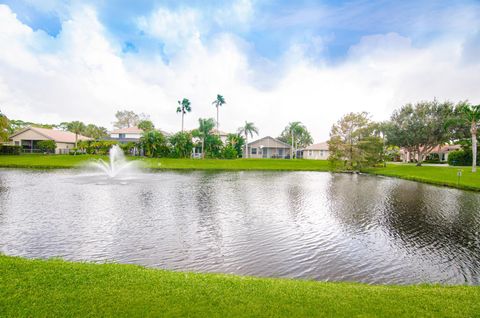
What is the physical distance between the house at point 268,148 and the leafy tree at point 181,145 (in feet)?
63.3

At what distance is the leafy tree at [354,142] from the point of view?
48469 millimetres

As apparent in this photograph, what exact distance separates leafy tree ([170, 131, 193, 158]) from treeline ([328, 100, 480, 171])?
34170mm

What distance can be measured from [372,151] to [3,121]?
7592 centimetres

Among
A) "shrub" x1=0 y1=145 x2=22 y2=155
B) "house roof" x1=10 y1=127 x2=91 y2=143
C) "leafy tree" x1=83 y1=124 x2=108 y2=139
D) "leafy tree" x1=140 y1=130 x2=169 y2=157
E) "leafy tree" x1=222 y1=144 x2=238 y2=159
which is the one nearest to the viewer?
"shrub" x1=0 y1=145 x2=22 y2=155

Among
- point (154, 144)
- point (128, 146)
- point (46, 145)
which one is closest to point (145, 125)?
point (128, 146)

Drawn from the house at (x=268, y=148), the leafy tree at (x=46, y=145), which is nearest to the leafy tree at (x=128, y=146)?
the leafy tree at (x=46, y=145)

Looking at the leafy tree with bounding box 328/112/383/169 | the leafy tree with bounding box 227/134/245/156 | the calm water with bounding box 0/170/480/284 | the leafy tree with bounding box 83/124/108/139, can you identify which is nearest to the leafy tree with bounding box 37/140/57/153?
the leafy tree with bounding box 83/124/108/139

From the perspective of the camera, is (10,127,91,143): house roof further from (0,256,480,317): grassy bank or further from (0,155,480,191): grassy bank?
(0,256,480,317): grassy bank

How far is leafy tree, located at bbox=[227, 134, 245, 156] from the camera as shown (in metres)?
73.8

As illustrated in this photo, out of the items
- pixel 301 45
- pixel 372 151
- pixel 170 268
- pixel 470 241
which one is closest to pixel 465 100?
pixel 372 151

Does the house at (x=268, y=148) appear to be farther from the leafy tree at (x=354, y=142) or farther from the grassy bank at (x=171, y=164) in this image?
the leafy tree at (x=354, y=142)

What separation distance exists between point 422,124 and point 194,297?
60.2 metres

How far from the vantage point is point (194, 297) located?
5.15 meters

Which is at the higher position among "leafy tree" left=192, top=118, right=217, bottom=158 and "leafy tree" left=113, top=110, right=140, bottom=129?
"leafy tree" left=113, top=110, right=140, bottom=129
